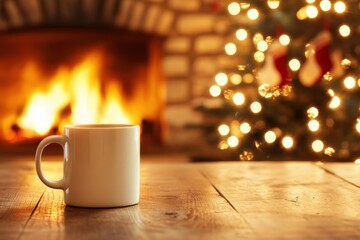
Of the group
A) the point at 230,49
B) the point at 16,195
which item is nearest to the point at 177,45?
the point at 230,49

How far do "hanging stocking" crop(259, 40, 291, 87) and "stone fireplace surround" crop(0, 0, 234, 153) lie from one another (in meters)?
0.39

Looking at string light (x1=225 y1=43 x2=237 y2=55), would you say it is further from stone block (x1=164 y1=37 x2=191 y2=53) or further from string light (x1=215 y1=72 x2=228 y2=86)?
stone block (x1=164 y1=37 x2=191 y2=53)

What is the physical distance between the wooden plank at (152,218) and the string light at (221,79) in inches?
69.9

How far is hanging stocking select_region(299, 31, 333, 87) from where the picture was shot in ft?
8.50

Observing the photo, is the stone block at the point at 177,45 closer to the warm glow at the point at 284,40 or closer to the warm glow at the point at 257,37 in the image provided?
the warm glow at the point at 257,37

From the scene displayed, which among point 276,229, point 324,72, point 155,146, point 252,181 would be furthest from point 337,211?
point 155,146

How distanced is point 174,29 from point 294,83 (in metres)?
0.66

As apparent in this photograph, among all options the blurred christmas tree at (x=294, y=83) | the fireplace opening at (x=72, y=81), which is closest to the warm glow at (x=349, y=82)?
the blurred christmas tree at (x=294, y=83)

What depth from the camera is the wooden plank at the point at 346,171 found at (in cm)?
111

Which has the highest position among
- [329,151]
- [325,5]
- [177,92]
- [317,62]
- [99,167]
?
[325,5]

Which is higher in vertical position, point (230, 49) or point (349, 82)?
point (230, 49)

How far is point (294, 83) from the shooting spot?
107 inches

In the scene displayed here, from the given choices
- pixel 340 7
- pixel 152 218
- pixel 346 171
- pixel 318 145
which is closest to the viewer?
pixel 152 218

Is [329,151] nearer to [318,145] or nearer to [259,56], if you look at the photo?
[318,145]
